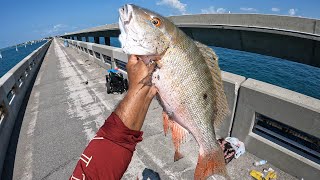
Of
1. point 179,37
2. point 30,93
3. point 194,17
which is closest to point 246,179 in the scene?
point 179,37

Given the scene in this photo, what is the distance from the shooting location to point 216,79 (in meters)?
2.32

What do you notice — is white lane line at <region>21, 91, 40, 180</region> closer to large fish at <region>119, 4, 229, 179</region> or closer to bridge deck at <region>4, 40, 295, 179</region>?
bridge deck at <region>4, 40, 295, 179</region>

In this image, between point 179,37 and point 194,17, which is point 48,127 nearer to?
point 179,37

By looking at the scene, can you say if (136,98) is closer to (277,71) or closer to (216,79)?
(216,79)

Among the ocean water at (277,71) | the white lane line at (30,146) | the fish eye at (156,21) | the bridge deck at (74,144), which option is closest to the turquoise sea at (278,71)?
the ocean water at (277,71)

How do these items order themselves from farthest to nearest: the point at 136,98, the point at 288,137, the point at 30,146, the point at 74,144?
1. the point at 30,146
2. the point at 74,144
3. the point at 288,137
4. the point at 136,98

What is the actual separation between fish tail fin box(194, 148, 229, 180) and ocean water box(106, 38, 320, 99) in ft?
41.8

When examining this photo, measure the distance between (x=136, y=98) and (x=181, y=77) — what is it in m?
0.68

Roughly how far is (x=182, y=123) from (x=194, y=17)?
14.5 metres

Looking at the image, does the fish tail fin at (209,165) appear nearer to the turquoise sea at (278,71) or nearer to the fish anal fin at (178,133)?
the fish anal fin at (178,133)

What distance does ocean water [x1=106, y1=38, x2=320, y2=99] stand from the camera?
1380cm

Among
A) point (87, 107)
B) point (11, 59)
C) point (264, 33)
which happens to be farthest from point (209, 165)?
point (11, 59)

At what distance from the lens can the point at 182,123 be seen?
2240 millimetres

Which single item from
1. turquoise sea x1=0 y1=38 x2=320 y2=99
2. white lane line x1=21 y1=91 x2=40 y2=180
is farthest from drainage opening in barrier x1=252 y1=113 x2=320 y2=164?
turquoise sea x1=0 y1=38 x2=320 y2=99
